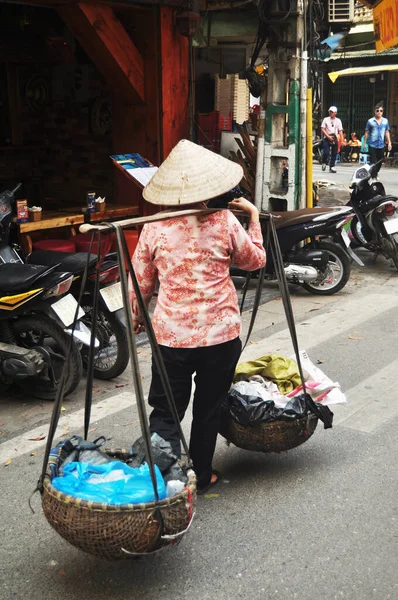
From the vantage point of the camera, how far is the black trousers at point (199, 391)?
3682 millimetres

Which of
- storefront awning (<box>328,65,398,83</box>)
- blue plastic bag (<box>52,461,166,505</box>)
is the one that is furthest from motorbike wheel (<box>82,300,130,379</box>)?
storefront awning (<box>328,65,398,83</box>)

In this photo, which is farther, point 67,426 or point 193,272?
point 67,426

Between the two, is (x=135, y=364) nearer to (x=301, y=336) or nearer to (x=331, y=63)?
(x=301, y=336)

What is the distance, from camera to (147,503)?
9.89 feet

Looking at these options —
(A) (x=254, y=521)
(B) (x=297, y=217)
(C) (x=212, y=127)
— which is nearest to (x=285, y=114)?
(B) (x=297, y=217)

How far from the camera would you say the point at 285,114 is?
357 inches

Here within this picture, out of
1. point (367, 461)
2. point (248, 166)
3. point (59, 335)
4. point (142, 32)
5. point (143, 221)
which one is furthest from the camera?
point (248, 166)

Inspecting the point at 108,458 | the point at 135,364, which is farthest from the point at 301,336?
the point at 135,364

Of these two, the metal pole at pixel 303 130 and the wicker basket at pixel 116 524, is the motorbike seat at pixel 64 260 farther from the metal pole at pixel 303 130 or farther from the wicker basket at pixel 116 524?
the metal pole at pixel 303 130

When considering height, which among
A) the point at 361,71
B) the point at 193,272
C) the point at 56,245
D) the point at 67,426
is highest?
the point at 361,71

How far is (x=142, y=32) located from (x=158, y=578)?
21.1 ft

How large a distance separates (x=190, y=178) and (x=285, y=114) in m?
5.85

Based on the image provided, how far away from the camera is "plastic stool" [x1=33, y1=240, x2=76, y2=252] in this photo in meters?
7.39

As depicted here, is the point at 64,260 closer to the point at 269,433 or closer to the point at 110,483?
the point at 269,433
